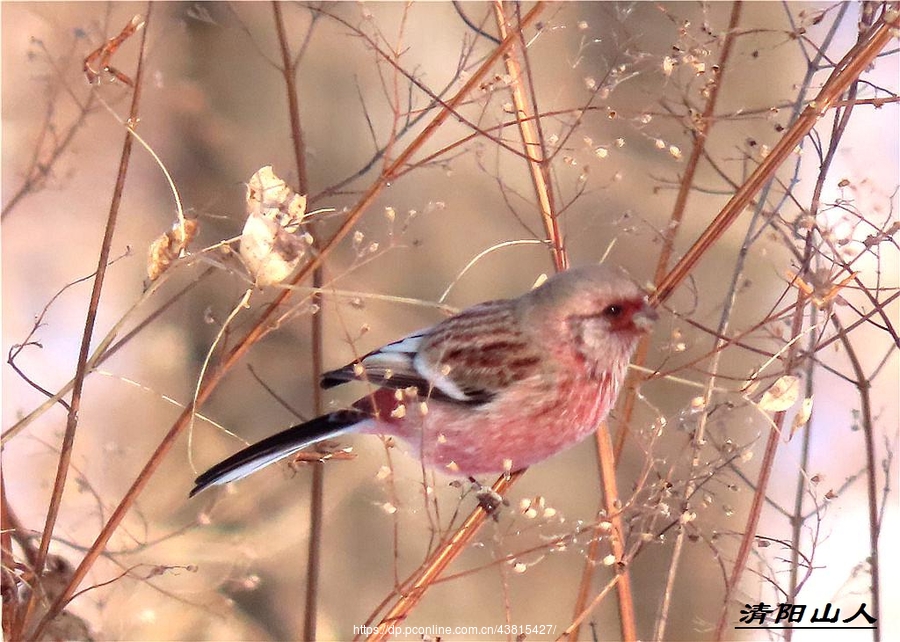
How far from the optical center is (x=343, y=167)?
3.55 ft

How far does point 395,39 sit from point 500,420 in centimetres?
51

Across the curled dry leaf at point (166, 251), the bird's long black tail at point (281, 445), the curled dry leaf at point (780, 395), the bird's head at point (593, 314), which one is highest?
the bird's head at point (593, 314)

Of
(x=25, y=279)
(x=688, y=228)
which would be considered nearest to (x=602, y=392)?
(x=688, y=228)

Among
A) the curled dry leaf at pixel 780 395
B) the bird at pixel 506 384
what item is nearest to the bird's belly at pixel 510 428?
the bird at pixel 506 384

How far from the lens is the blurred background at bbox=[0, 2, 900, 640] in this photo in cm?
96

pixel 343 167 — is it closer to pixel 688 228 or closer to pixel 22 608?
pixel 688 228

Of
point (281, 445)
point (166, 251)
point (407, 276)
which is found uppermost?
point (407, 276)

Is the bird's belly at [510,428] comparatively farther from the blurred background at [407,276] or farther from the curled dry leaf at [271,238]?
the curled dry leaf at [271,238]

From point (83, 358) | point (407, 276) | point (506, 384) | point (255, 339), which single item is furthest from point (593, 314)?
point (83, 358)

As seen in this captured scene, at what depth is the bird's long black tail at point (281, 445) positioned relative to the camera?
965mm

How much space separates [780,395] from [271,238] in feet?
1.92

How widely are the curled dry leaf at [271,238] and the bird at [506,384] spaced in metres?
0.16

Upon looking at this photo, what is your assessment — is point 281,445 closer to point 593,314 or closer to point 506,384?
point 506,384

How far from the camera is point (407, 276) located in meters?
1.08
